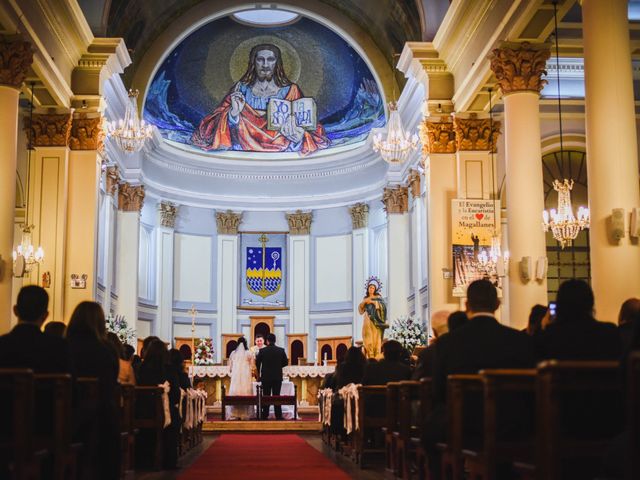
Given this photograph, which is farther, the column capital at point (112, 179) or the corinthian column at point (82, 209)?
the column capital at point (112, 179)

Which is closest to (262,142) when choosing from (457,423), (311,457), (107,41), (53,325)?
(107,41)

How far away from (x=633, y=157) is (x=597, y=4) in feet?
6.06

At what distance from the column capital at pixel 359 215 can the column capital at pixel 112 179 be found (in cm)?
779

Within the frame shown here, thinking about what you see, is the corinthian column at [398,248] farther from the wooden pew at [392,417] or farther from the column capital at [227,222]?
the wooden pew at [392,417]

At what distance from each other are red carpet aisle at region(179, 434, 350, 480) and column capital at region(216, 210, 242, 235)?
14.5 meters

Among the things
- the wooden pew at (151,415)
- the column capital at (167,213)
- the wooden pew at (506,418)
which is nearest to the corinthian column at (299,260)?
the column capital at (167,213)

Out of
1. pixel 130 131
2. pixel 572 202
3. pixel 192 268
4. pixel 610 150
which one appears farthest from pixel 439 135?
pixel 192 268

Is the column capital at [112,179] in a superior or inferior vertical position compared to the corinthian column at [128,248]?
superior

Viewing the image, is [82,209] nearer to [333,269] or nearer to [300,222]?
[300,222]

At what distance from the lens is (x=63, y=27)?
1675 centimetres

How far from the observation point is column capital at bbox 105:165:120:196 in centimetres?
2305

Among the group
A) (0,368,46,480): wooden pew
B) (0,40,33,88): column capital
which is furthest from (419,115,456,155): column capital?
(0,368,46,480): wooden pew

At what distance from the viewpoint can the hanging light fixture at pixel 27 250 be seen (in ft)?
48.0

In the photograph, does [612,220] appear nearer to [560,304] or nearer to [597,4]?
[597,4]
